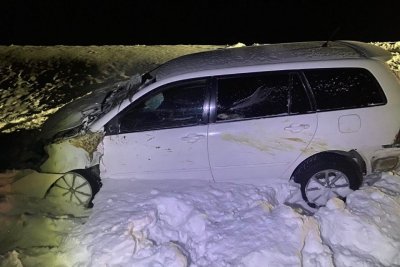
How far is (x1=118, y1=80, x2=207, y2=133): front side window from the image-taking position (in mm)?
3947

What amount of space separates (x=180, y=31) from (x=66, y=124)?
930 cm

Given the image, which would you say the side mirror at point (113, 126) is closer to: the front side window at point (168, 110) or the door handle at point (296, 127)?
the front side window at point (168, 110)

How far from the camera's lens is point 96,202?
13.6ft

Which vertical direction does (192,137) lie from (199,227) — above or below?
above

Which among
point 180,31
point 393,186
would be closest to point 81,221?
point 393,186

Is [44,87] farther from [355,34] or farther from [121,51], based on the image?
[355,34]

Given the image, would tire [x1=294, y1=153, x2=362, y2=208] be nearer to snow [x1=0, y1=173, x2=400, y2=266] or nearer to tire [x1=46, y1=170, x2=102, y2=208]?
snow [x1=0, y1=173, x2=400, y2=266]

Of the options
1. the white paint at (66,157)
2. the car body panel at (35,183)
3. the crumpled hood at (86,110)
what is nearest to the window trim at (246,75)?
the crumpled hood at (86,110)

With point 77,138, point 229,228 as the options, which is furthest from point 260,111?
point 77,138

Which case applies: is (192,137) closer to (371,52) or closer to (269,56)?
(269,56)

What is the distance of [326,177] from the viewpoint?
4.19 m

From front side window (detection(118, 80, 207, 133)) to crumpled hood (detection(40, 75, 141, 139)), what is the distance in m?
0.31

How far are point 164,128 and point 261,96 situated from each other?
1063mm

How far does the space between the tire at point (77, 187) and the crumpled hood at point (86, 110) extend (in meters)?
0.53
